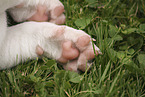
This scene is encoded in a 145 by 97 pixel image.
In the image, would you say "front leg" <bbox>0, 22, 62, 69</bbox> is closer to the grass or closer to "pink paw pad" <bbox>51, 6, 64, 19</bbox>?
the grass

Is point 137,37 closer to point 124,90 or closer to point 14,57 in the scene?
point 124,90

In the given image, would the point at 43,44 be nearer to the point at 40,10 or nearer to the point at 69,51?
the point at 69,51

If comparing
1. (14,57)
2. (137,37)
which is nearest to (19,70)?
(14,57)

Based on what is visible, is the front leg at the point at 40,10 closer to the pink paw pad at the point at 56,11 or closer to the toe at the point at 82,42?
the pink paw pad at the point at 56,11

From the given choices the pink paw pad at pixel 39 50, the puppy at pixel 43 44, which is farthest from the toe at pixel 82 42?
the pink paw pad at pixel 39 50

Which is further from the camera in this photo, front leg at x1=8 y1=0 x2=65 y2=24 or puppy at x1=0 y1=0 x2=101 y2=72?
front leg at x1=8 y1=0 x2=65 y2=24

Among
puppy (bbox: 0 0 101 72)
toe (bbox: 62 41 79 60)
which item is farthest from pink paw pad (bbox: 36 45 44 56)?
toe (bbox: 62 41 79 60)

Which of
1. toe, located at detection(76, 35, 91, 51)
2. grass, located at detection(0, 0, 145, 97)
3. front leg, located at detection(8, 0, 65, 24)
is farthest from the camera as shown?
front leg, located at detection(8, 0, 65, 24)
